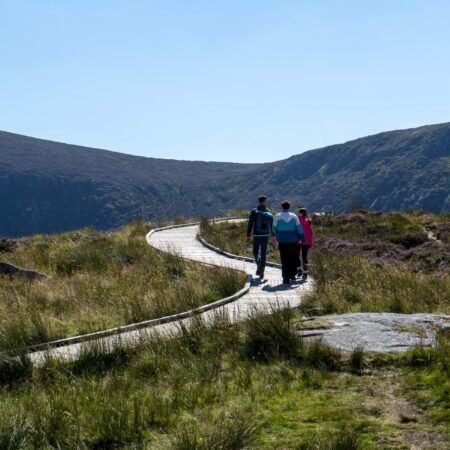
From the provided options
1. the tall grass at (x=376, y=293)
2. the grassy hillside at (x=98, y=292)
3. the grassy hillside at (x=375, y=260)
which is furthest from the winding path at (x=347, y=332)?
the grassy hillside at (x=375, y=260)

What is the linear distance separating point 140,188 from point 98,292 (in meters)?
161

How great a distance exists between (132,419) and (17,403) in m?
1.26

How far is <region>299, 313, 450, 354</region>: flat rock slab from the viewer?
25.3 feet

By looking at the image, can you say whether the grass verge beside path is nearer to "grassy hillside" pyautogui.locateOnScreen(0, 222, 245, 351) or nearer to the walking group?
"grassy hillside" pyautogui.locateOnScreen(0, 222, 245, 351)

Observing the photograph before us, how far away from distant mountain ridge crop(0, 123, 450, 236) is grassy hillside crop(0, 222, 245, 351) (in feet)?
426

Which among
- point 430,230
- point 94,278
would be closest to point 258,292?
point 94,278

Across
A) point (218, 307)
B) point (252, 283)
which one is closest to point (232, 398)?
point (218, 307)

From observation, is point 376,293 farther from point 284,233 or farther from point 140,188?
point 140,188

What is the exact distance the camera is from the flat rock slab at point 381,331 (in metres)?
7.72

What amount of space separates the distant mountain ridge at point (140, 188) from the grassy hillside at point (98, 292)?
12985cm

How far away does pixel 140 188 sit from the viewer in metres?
172

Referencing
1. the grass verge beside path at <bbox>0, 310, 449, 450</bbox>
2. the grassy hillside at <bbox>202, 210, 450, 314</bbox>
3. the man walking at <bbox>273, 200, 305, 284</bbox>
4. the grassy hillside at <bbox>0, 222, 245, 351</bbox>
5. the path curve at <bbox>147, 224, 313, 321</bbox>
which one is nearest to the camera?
the grass verge beside path at <bbox>0, 310, 449, 450</bbox>

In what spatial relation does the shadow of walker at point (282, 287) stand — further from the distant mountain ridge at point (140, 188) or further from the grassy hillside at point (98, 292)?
the distant mountain ridge at point (140, 188)

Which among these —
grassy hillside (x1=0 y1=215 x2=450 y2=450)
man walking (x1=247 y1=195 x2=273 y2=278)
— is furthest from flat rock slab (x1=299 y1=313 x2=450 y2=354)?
man walking (x1=247 y1=195 x2=273 y2=278)
